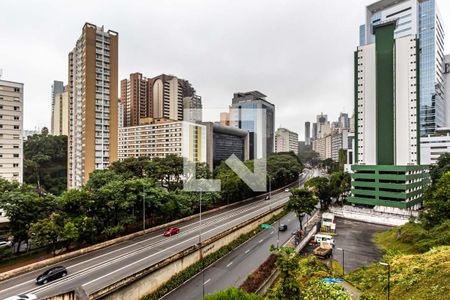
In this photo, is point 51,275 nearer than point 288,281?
No

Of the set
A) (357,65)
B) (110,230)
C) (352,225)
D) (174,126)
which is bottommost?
(352,225)

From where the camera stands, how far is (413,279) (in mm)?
10773

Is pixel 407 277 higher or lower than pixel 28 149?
lower

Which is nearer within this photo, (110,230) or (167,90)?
(110,230)

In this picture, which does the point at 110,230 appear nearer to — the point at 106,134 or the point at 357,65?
the point at 106,134

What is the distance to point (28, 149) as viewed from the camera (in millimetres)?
45906

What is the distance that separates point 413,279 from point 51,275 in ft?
59.0

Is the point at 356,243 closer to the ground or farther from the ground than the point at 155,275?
closer to the ground

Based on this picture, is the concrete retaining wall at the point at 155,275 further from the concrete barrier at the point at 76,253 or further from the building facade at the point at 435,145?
the building facade at the point at 435,145

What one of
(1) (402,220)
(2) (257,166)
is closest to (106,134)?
(2) (257,166)

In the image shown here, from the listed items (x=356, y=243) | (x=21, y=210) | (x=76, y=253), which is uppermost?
(x=21, y=210)

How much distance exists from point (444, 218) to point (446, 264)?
11.8 m

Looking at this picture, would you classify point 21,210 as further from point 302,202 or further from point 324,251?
point 302,202

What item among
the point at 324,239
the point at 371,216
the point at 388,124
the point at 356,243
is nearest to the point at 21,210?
the point at 324,239
